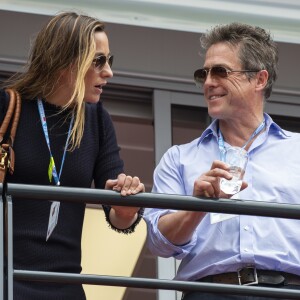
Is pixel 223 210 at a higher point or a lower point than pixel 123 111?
lower

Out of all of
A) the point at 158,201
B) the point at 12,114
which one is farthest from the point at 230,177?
the point at 12,114

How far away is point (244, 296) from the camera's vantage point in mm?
4820

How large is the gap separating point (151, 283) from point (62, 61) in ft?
3.47

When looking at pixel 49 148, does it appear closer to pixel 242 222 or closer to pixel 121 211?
pixel 121 211

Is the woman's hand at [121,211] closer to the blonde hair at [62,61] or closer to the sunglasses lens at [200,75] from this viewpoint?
the blonde hair at [62,61]

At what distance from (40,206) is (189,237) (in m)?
0.56

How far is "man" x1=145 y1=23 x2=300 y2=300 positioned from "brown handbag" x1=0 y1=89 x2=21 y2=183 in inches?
23.7

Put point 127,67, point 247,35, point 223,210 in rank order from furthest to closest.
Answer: point 127,67
point 247,35
point 223,210

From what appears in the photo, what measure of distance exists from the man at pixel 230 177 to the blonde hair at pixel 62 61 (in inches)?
17.5

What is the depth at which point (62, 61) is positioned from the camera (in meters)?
5.08

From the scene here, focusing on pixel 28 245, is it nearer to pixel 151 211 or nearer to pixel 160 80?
pixel 151 211

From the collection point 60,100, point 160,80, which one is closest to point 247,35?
point 60,100

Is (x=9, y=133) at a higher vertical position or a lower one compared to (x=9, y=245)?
higher

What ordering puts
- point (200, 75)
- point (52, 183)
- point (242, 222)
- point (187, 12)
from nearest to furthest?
point (52, 183) < point (242, 222) < point (200, 75) < point (187, 12)
